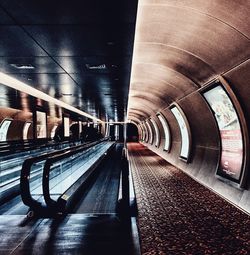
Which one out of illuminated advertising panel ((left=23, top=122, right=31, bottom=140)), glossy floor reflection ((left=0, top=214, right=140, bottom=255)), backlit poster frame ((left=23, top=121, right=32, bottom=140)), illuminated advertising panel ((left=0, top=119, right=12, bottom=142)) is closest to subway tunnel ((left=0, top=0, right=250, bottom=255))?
glossy floor reflection ((left=0, top=214, right=140, bottom=255))

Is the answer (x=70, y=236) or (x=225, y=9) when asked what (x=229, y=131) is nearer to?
(x=225, y=9)

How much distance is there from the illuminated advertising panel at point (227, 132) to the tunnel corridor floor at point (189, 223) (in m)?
0.75

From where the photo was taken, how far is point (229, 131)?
690cm

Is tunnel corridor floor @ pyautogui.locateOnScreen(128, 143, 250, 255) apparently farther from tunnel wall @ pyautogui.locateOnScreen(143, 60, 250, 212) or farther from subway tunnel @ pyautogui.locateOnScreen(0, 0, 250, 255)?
tunnel wall @ pyautogui.locateOnScreen(143, 60, 250, 212)

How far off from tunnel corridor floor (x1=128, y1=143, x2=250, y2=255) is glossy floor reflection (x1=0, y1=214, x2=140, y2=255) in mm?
345

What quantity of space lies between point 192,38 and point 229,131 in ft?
7.82

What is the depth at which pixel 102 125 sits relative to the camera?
1906 inches

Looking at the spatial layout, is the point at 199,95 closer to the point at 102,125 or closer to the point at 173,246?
the point at 173,246

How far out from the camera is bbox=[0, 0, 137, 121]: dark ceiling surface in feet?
13.0

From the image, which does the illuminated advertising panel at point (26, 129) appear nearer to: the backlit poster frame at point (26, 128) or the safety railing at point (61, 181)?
the backlit poster frame at point (26, 128)

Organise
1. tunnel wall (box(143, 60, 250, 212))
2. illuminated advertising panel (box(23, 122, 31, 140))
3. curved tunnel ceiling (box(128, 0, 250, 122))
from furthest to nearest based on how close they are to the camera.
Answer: illuminated advertising panel (box(23, 122, 31, 140)) → tunnel wall (box(143, 60, 250, 212)) → curved tunnel ceiling (box(128, 0, 250, 122))

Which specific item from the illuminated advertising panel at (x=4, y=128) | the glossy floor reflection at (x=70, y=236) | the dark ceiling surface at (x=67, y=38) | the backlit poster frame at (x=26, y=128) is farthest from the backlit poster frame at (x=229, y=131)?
the backlit poster frame at (x=26, y=128)

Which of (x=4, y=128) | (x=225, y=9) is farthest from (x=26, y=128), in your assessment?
(x=225, y=9)

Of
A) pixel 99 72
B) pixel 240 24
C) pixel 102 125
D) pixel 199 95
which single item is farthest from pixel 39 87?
pixel 102 125
